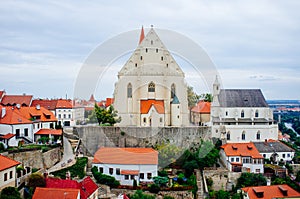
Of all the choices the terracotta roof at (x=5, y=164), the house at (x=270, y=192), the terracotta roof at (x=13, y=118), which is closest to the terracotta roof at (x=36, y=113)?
the terracotta roof at (x=13, y=118)

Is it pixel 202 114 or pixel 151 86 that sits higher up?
pixel 151 86

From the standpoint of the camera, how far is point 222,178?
1086 inches

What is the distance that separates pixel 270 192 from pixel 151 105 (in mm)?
14373

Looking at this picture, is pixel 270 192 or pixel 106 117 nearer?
pixel 270 192

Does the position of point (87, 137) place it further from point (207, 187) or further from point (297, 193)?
point (297, 193)

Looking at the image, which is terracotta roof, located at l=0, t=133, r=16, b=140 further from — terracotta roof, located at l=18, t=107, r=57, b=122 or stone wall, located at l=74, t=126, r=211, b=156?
stone wall, located at l=74, t=126, r=211, b=156

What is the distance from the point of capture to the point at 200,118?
37.4 meters

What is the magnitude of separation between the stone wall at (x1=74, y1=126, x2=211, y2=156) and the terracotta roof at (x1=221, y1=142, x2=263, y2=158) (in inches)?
116

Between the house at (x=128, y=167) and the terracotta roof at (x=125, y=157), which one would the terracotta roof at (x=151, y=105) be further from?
the house at (x=128, y=167)

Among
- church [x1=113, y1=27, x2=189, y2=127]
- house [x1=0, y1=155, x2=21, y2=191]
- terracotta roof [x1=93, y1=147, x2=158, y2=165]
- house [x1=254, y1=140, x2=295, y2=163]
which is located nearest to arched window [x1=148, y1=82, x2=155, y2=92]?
church [x1=113, y1=27, x2=189, y2=127]

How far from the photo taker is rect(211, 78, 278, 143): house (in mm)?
32844

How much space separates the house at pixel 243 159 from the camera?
28031 millimetres

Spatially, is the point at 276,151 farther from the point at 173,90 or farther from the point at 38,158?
the point at 38,158

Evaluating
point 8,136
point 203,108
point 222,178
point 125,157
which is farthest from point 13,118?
point 203,108
